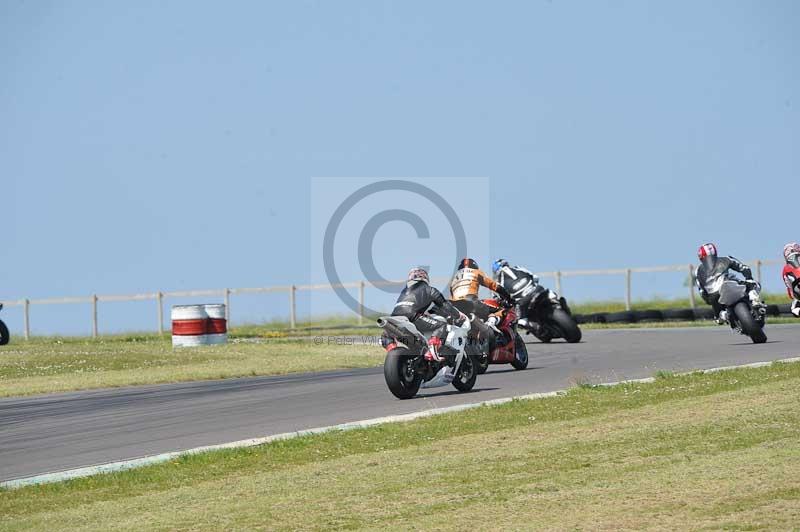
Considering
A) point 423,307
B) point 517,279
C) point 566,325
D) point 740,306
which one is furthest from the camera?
point 566,325

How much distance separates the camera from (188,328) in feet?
98.7

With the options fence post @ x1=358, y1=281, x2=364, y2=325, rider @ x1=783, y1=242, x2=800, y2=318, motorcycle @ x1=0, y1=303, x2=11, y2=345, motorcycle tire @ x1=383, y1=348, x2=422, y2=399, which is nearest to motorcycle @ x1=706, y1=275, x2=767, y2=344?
rider @ x1=783, y1=242, x2=800, y2=318

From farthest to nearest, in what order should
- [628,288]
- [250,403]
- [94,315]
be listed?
[94,315]
[628,288]
[250,403]

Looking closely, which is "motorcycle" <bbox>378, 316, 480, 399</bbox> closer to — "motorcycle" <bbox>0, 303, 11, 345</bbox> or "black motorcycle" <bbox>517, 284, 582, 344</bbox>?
"black motorcycle" <bbox>517, 284, 582, 344</bbox>

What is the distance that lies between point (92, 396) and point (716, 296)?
11336 millimetres

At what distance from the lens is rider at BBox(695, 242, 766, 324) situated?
23.2 m

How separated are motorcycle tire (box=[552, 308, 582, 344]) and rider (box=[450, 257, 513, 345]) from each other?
5938mm

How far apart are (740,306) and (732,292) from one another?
30cm

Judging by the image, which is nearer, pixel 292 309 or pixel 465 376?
pixel 465 376

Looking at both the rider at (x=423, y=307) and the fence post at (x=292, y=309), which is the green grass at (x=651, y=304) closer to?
the fence post at (x=292, y=309)

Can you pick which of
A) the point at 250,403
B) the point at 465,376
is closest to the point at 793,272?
the point at 465,376

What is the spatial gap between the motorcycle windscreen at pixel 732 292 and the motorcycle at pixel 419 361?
7816 mm

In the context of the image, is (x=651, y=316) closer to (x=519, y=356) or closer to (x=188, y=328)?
(x=188, y=328)

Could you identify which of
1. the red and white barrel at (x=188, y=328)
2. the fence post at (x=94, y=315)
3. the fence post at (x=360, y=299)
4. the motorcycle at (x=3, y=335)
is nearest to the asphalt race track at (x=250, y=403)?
the red and white barrel at (x=188, y=328)
